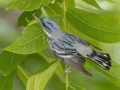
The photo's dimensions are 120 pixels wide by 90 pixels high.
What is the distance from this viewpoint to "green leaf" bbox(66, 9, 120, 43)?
1113mm

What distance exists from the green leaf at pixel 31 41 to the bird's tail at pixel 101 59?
17 cm

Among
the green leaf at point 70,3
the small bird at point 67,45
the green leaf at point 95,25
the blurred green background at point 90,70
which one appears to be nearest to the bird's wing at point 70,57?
the small bird at point 67,45

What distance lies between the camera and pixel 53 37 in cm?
111

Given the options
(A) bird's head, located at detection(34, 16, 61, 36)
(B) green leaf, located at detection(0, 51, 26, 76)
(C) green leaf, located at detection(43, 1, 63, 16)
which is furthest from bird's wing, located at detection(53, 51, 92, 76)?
(C) green leaf, located at detection(43, 1, 63, 16)

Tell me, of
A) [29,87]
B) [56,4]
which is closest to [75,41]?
[29,87]

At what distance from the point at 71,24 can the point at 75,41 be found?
0.10 metres

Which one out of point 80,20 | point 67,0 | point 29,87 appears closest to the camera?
point 29,87

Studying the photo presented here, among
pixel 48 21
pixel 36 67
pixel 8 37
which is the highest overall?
pixel 48 21

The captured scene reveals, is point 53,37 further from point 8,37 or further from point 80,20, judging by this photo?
point 8,37

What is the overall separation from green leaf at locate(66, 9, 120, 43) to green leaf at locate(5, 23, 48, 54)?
0.13 m

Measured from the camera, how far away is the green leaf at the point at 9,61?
122 centimetres

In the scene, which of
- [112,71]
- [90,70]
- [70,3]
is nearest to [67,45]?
[112,71]

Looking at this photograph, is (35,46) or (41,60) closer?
(35,46)

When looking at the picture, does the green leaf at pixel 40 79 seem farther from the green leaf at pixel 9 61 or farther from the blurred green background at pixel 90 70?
the blurred green background at pixel 90 70
